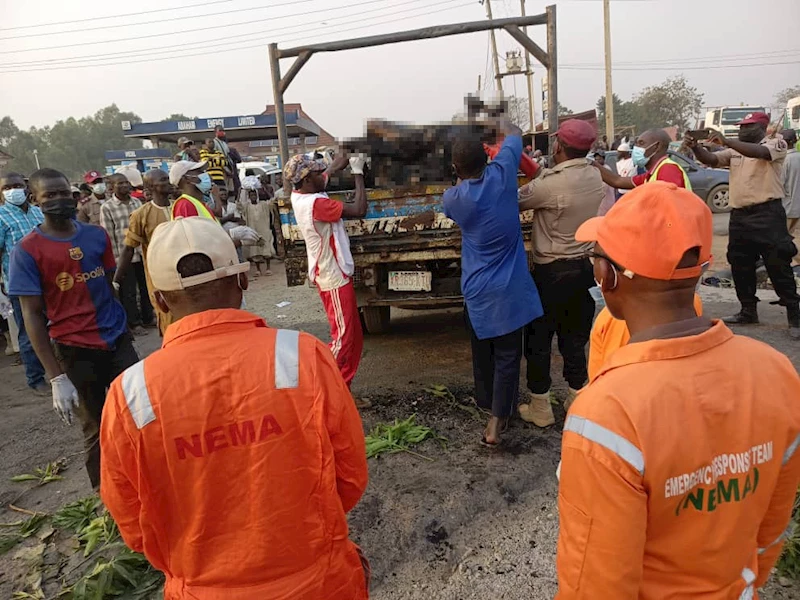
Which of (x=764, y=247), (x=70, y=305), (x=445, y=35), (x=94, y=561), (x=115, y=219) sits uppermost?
(x=445, y=35)

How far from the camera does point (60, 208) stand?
296 centimetres

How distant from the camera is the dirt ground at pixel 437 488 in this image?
8.02ft

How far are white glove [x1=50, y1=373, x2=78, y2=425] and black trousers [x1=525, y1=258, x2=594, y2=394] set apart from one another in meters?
2.79

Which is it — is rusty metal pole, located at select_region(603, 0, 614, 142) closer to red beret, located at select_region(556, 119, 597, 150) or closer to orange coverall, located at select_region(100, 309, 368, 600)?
red beret, located at select_region(556, 119, 597, 150)

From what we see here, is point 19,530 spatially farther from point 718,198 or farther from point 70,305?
point 718,198

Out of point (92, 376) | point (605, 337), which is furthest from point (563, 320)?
point (92, 376)

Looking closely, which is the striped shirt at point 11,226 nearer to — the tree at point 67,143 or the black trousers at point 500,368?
A: the black trousers at point 500,368

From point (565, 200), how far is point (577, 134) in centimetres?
41

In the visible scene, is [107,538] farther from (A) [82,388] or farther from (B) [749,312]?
(B) [749,312]

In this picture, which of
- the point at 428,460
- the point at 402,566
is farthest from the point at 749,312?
the point at 402,566

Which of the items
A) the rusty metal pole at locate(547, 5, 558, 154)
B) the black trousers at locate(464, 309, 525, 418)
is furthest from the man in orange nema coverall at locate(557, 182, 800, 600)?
the rusty metal pole at locate(547, 5, 558, 154)

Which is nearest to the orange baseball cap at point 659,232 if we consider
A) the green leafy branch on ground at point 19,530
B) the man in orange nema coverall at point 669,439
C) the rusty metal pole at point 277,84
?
the man in orange nema coverall at point 669,439

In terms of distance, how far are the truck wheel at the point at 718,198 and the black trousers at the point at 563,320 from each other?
11988mm

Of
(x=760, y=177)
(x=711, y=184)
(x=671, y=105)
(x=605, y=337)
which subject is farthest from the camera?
(x=671, y=105)
